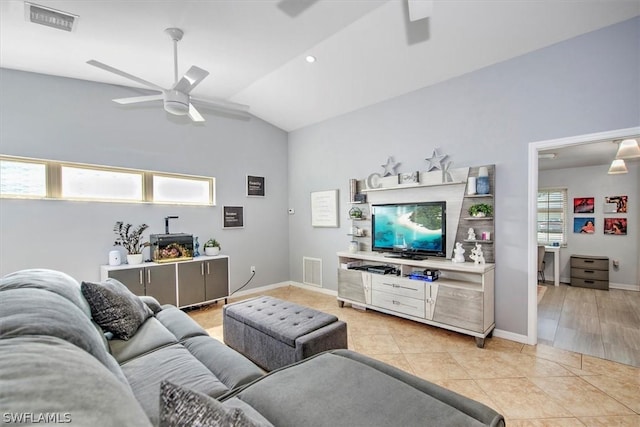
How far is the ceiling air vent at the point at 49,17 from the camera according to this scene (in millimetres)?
2234

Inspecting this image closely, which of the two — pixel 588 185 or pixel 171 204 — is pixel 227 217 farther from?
pixel 588 185

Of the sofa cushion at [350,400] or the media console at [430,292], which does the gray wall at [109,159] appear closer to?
the media console at [430,292]

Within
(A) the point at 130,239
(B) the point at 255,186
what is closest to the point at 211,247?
(A) the point at 130,239

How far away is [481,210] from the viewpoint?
10.6ft

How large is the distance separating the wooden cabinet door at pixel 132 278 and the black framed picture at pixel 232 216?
4.96ft

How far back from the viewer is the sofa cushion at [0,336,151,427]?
1.92 ft

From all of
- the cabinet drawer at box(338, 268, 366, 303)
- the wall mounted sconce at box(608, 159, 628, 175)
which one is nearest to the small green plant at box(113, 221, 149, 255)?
the cabinet drawer at box(338, 268, 366, 303)

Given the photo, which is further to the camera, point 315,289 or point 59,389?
point 315,289

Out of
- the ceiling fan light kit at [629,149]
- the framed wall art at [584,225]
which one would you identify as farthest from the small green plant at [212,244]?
the framed wall art at [584,225]

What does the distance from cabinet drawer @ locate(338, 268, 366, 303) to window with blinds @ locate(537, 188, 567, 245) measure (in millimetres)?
4670

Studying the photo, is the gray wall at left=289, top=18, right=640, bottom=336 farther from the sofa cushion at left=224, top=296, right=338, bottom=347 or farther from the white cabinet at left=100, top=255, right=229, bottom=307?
the white cabinet at left=100, top=255, right=229, bottom=307

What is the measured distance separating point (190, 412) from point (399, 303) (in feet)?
10.7

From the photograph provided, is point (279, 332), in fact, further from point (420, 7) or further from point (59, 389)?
point (420, 7)

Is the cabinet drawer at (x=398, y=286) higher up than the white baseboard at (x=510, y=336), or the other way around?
the cabinet drawer at (x=398, y=286)
